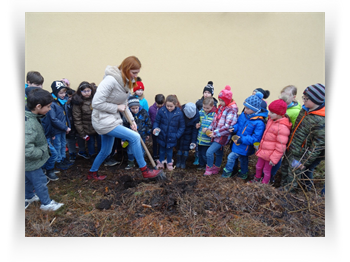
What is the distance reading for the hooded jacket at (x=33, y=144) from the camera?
2.54 metres

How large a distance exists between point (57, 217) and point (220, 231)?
7.18ft

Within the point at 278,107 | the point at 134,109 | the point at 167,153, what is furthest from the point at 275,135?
the point at 134,109

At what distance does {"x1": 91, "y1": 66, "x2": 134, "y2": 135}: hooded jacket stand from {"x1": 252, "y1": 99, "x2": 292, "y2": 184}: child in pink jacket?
2.37 m

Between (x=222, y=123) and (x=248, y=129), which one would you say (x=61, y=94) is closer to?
(x=222, y=123)

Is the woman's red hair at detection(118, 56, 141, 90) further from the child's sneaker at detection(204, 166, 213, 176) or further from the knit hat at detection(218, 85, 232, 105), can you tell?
the child's sneaker at detection(204, 166, 213, 176)

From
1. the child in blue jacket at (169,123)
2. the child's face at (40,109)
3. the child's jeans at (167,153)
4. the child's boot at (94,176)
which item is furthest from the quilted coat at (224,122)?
the child's face at (40,109)

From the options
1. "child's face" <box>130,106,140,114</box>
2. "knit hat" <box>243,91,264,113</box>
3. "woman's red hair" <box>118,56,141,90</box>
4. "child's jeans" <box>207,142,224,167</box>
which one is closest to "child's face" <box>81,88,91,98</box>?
"child's face" <box>130,106,140,114</box>

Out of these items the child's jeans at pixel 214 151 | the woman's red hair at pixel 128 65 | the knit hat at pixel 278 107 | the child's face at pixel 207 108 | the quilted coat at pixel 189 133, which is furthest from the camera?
the quilted coat at pixel 189 133

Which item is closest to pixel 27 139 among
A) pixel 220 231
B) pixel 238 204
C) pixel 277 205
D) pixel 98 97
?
pixel 98 97

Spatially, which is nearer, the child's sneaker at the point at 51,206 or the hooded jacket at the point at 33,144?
the hooded jacket at the point at 33,144

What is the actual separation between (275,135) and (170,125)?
1.94 metres

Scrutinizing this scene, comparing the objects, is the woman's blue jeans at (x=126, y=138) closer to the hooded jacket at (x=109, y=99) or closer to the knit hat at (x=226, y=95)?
the hooded jacket at (x=109, y=99)

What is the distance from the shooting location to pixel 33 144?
8.63 feet

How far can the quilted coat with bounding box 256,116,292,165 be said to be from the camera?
3416mm
